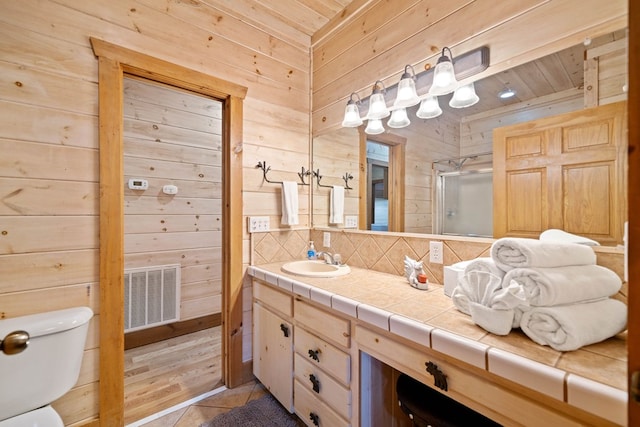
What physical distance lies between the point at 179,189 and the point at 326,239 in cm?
149

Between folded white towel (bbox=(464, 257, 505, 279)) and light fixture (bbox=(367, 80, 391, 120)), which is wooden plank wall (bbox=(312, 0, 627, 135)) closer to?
light fixture (bbox=(367, 80, 391, 120))

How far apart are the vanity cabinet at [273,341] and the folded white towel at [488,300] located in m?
0.88

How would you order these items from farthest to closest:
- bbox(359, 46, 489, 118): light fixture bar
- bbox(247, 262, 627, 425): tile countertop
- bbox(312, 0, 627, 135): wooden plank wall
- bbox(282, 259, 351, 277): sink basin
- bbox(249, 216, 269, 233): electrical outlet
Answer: bbox(249, 216, 269, 233): electrical outlet < bbox(282, 259, 351, 277): sink basin < bbox(359, 46, 489, 118): light fixture bar < bbox(312, 0, 627, 135): wooden plank wall < bbox(247, 262, 627, 425): tile countertop

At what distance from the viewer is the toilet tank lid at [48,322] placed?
44.2 inches

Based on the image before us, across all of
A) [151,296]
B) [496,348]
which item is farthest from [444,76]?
[151,296]

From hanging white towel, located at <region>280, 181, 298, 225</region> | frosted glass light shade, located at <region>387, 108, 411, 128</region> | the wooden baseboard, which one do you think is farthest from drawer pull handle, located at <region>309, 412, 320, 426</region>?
the wooden baseboard

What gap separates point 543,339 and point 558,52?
3.53ft

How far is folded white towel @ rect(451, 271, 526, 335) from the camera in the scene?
805 mm

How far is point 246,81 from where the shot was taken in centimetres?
193

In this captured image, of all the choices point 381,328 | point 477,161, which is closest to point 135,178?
point 381,328

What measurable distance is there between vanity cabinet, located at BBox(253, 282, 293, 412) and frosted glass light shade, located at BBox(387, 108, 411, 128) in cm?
121

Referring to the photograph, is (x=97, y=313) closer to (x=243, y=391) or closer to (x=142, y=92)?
(x=243, y=391)

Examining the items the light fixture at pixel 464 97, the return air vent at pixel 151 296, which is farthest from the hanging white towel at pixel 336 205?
the return air vent at pixel 151 296

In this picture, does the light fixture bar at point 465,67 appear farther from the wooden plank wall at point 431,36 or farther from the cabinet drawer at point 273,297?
the cabinet drawer at point 273,297
